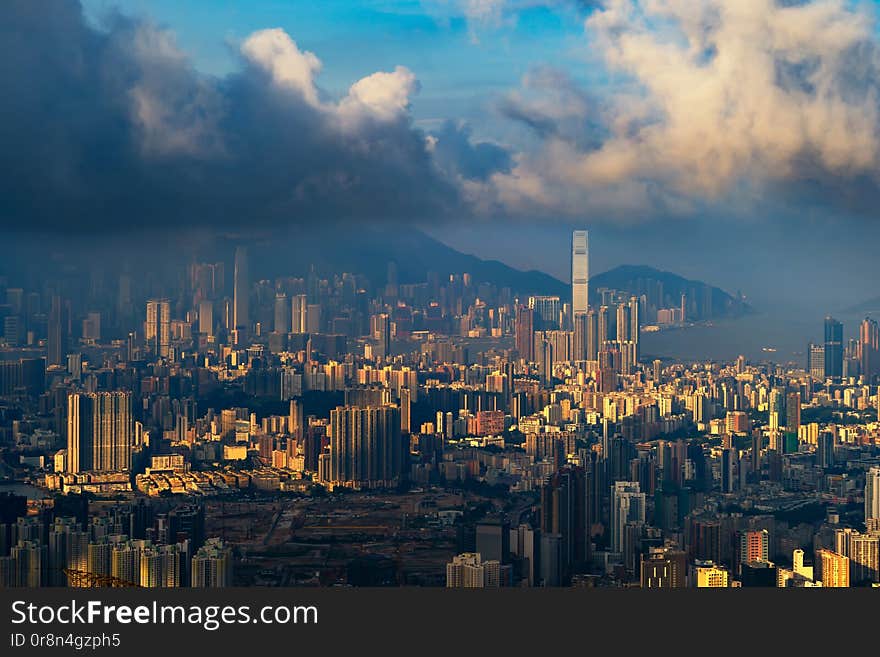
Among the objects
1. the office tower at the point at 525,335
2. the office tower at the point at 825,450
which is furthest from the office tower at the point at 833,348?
the office tower at the point at 525,335

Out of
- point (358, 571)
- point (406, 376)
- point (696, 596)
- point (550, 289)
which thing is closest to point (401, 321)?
point (406, 376)

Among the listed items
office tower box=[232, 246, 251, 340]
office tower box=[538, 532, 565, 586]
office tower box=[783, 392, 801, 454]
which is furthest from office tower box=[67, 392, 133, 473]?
office tower box=[783, 392, 801, 454]

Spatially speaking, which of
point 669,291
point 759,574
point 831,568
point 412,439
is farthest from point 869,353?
point 759,574

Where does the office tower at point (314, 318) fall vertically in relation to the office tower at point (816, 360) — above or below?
above

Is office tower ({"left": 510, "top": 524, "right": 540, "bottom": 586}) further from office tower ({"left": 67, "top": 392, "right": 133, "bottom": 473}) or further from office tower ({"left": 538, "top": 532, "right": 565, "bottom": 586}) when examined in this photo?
office tower ({"left": 67, "top": 392, "right": 133, "bottom": 473})

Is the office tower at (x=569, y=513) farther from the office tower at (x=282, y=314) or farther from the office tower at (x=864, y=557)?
the office tower at (x=282, y=314)

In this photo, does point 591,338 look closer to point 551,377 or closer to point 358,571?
point 551,377

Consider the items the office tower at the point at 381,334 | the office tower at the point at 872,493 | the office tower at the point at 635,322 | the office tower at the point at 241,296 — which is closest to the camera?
the office tower at the point at 872,493
